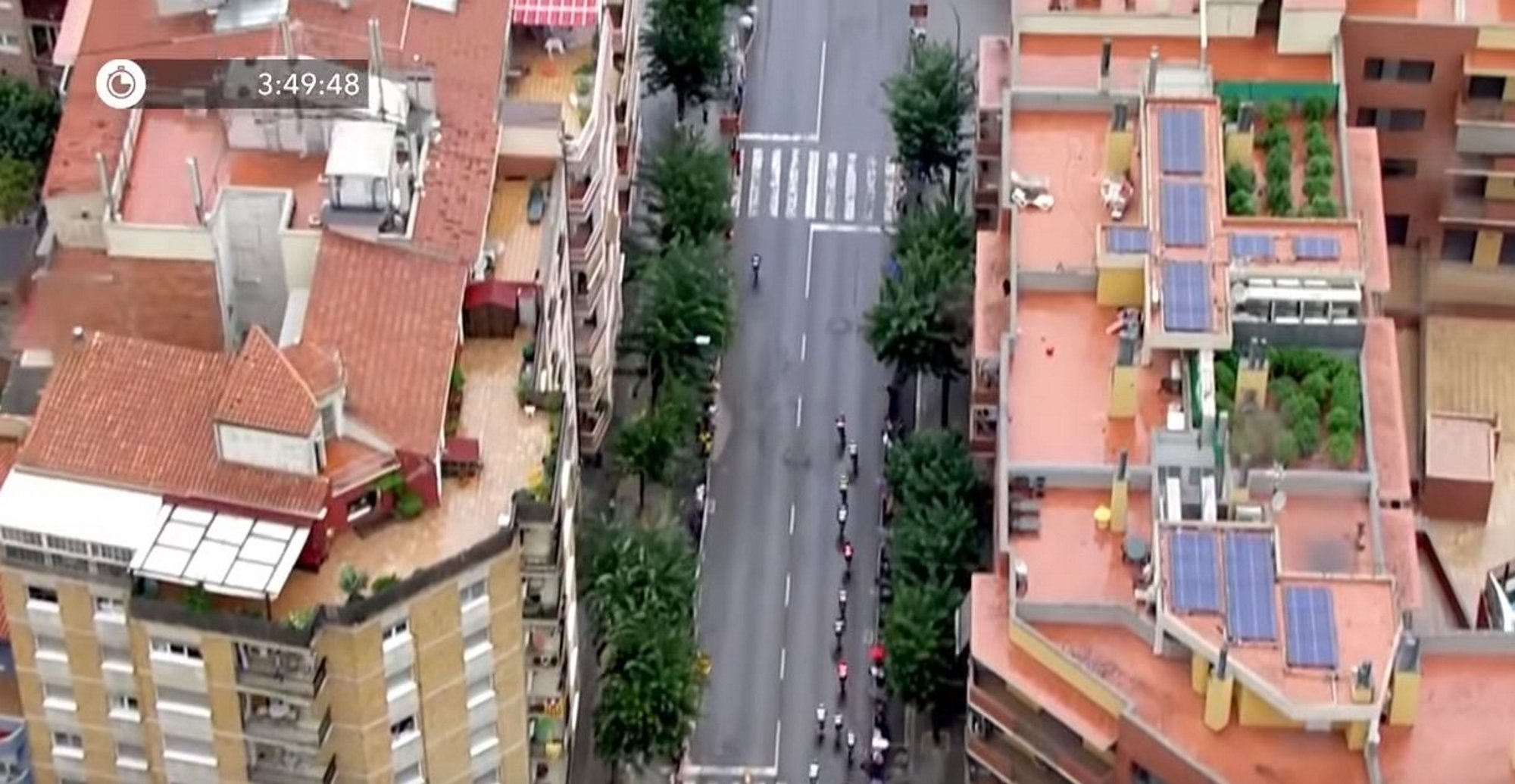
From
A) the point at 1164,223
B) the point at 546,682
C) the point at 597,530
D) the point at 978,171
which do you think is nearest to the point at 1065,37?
the point at 978,171

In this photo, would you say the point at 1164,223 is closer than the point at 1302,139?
Yes

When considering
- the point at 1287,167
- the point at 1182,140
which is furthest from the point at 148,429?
the point at 1287,167

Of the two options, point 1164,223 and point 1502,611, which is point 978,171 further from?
point 1502,611

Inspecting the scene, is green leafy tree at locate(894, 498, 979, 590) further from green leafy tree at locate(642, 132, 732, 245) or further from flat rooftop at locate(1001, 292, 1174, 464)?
green leafy tree at locate(642, 132, 732, 245)

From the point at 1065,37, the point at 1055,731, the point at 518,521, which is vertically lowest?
the point at 1055,731

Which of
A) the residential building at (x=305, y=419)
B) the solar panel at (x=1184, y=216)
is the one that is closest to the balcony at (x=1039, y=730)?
the residential building at (x=305, y=419)

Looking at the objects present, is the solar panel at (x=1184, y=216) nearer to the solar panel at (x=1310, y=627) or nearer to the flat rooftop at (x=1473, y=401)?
the flat rooftop at (x=1473, y=401)

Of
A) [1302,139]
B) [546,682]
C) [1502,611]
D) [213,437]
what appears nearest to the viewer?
[213,437]
